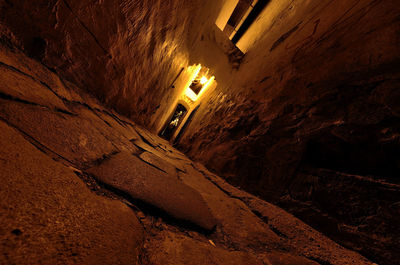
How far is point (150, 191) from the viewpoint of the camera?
96 cm

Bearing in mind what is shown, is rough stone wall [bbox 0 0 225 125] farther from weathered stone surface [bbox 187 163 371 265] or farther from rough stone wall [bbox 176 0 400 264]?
weathered stone surface [bbox 187 163 371 265]

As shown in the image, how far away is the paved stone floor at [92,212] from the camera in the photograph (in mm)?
415

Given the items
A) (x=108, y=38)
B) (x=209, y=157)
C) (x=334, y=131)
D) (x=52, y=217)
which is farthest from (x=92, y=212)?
(x=209, y=157)

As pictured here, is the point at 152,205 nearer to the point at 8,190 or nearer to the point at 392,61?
the point at 8,190

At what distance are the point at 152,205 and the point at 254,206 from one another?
1262 mm

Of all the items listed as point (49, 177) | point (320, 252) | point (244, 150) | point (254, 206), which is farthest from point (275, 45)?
point (49, 177)

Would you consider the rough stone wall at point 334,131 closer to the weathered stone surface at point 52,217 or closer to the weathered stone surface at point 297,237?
the weathered stone surface at point 297,237

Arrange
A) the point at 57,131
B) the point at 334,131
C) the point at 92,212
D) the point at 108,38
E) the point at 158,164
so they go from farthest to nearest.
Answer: the point at 108,38 < the point at 158,164 < the point at 334,131 < the point at 57,131 < the point at 92,212

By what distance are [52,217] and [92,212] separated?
136 mm

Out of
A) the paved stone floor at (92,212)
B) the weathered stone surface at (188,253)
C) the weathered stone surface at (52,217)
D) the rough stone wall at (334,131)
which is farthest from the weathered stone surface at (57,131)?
the rough stone wall at (334,131)

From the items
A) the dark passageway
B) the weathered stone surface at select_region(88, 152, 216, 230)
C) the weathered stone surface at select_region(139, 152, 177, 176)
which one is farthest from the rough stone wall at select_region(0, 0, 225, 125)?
the weathered stone surface at select_region(88, 152, 216, 230)

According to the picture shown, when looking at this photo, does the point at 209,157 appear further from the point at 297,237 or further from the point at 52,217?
the point at 52,217

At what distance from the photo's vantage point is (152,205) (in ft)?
2.79

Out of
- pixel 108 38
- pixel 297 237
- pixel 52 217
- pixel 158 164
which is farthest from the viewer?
pixel 108 38
